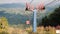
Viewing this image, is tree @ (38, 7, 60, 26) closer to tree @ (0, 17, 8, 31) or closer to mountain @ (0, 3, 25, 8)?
mountain @ (0, 3, 25, 8)

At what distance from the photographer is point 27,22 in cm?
350

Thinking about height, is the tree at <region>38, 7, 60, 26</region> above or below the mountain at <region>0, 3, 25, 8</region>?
below

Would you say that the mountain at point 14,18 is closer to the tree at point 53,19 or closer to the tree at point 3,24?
the tree at point 3,24

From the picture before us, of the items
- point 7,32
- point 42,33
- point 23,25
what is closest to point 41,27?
point 42,33

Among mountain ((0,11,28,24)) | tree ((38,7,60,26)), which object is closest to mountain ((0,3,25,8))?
mountain ((0,11,28,24))

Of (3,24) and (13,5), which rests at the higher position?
(13,5)

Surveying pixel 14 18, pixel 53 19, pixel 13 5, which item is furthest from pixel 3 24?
pixel 53 19

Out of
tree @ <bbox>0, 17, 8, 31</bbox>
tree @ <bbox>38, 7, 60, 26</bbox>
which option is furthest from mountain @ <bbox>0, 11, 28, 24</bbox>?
tree @ <bbox>38, 7, 60, 26</bbox>

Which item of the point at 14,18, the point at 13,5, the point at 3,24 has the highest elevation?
the point at 13,5

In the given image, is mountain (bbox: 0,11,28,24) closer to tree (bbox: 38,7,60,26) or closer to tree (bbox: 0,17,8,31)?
tree (bbox: 0,17,8,31)

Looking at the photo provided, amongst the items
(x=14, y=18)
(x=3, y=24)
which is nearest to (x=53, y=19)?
(x=14, y=18)

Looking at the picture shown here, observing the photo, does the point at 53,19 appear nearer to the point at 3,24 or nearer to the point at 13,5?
the point at 13,5

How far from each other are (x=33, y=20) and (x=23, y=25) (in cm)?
21

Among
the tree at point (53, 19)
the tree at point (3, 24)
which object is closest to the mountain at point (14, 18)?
the tree at point (3, 24)
